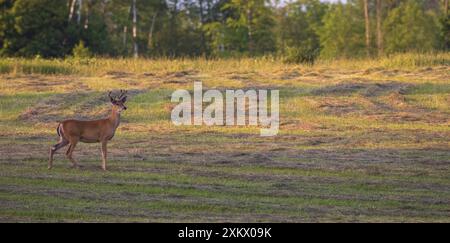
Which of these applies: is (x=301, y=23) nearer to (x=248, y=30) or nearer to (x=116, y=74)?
(x=248, y=30)

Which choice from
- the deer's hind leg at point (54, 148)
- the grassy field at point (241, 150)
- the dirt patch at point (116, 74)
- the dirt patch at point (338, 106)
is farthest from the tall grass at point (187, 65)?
the deer's hind leg at point (54, 148)

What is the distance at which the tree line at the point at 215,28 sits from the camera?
159 feet

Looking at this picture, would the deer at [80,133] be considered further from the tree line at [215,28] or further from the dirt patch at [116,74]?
the tree line at [215,28]

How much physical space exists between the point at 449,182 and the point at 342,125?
6.96m

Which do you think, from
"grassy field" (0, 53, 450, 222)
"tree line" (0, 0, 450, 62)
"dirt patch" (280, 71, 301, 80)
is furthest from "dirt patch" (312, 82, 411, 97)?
"tree line" (0, 0, 450, 62)

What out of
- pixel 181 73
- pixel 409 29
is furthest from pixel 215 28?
pixel 181 73

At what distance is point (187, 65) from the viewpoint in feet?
118

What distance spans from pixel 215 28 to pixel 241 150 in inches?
1656

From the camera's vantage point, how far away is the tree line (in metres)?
48.5

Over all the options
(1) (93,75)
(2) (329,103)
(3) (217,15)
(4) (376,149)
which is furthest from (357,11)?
(4) (376,149)

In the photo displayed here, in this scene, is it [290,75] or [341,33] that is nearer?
[290,75]
